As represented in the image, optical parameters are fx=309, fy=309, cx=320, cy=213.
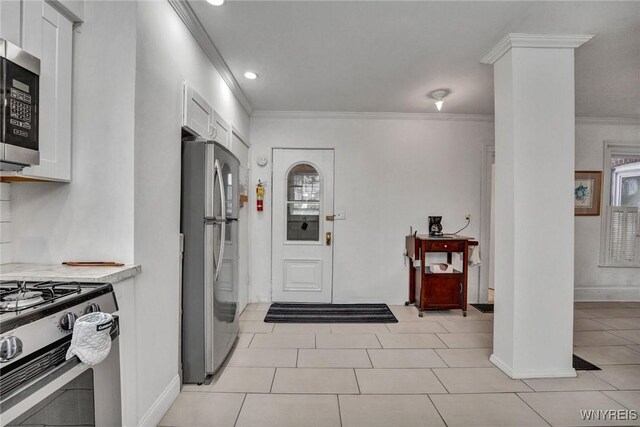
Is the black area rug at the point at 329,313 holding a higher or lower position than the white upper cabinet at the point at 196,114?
lower

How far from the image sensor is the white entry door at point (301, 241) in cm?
405

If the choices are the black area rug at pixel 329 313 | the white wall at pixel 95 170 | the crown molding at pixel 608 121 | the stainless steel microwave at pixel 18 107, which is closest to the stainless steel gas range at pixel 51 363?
the white wall at pixel 95 170

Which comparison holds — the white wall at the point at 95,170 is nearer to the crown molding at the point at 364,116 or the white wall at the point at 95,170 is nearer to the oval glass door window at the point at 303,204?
the crown molding at the point at 364,116

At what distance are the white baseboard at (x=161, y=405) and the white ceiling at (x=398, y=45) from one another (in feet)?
7.86

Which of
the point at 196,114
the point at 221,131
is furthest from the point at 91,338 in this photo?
the point at 221,131

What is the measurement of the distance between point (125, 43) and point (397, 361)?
278 centimetres

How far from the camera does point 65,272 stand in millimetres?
1337

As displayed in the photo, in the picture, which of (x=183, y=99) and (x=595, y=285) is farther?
(x=595, y=285)

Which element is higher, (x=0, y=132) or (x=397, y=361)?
(x=0, y=132)

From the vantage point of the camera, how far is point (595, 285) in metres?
4.28

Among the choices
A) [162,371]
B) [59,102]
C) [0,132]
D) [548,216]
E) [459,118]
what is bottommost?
[162,371]

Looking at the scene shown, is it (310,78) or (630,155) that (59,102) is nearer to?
(310,78)

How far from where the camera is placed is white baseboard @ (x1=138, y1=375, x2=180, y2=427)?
5.40 feet

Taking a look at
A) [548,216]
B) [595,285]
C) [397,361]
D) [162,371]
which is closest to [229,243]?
[162,371]
